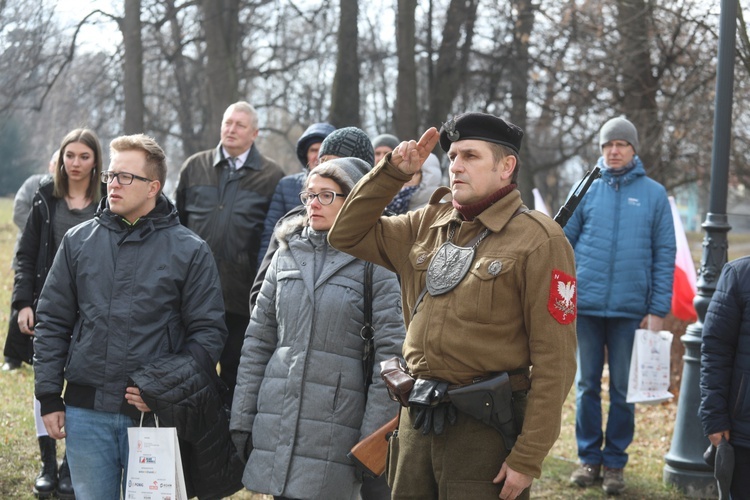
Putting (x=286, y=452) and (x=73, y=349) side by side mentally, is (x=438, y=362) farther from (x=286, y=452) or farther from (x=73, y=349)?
(x=73, y=349)

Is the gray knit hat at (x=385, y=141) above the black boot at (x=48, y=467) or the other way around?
above

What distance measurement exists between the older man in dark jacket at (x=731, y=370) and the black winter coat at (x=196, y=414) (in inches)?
85.8

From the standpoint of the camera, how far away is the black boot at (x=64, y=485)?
5625 mm

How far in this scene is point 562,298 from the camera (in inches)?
130

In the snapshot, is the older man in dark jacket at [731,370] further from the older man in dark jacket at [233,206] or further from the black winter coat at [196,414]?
the older man in dark jacket at [233,206]

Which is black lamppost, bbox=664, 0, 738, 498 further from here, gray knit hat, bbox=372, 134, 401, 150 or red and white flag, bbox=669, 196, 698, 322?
red and white flag, bbox=669, 196, 698, 322

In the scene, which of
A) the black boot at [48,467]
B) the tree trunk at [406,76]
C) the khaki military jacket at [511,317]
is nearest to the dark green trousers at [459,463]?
the khaki military jacket at [511,317]

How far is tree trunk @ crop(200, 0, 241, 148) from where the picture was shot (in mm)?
14430

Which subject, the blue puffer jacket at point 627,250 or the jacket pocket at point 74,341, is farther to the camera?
the blue puffer jacket at point 627,250

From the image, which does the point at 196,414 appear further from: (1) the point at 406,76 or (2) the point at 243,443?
(1) the point at 406,76

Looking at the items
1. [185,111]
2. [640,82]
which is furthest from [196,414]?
[185,111]

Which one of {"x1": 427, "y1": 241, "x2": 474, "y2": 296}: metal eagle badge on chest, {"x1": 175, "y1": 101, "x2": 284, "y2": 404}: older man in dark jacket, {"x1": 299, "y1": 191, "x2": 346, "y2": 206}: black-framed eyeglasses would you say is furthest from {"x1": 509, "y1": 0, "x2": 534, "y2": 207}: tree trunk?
{"x1": 427, "y1": 241, "x2": 474, "y2": 296}: metal eagle badge on chest

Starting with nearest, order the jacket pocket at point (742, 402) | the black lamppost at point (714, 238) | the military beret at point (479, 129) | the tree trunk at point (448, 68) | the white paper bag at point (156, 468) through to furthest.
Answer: the military beret at point (479, 129) → the white paper bag at point (156, 468) → the jacket pocket at point (742, 402) → the black lamppost at point (714, 238) → the tree trunk at point (448, 68)

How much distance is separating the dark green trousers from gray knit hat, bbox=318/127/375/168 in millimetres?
2133
